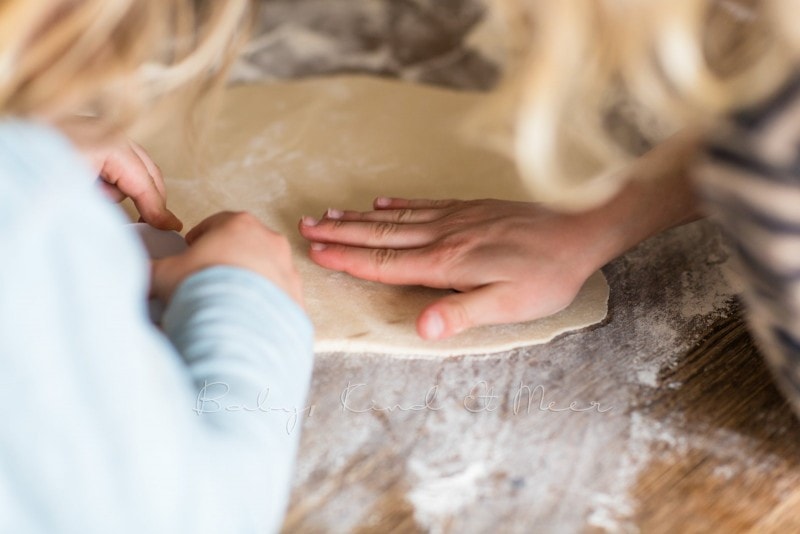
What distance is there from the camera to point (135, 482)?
0.63m

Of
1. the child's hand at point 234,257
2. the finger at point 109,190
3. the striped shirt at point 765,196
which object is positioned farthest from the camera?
the finger at point 109,190

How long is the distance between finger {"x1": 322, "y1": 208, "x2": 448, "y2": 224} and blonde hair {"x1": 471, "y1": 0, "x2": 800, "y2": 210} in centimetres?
27

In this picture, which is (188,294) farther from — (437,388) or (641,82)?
(641,82)

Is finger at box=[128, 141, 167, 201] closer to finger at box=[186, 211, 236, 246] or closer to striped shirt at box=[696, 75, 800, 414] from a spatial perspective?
finger at box=[186, 211, 236, 246]

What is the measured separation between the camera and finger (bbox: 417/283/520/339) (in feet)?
3.38

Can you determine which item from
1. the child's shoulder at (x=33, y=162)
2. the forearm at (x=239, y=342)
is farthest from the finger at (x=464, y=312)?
the child's shoulder at (x=33, y=162)

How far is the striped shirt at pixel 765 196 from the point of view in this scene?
685 mm

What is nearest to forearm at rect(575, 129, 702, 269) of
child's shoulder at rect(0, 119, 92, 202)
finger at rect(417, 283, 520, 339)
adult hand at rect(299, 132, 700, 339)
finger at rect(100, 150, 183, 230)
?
adult hand at rect(299, 132, 700, 339)

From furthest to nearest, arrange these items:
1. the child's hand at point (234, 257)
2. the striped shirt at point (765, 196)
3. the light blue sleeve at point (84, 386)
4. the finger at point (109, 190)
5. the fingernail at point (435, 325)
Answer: the finger at point (109, 190) < the fingernail at point (435, 325) < the child's hand at point (234, 257) < the striped shirt at point (765, 196) < the light blue sleeve at point (84, 386)

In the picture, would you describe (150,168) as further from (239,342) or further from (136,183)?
(239,342)

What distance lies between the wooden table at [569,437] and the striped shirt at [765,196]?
0.60 ft

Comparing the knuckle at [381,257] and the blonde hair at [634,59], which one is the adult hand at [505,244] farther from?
the blonde hair at [634,59]

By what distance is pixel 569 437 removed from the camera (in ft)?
3.11

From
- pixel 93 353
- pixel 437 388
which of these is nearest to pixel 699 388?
pixel 437 388
